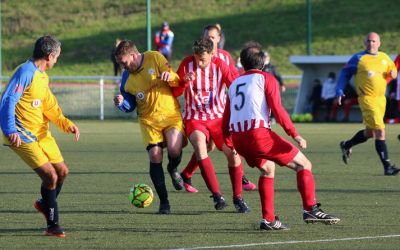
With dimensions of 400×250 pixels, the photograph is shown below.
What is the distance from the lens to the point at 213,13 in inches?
1901

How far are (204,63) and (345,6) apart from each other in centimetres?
3695

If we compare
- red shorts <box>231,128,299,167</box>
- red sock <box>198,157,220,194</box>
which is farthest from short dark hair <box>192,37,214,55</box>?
red shorts <box>231,128,299,167</box>

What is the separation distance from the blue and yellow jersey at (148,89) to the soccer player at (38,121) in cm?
164

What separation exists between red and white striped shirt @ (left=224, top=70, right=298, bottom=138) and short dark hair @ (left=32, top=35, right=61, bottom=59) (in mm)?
1636

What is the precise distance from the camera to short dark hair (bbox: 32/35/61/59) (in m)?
9.12

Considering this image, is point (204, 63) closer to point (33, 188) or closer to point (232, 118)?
point (232, 118)

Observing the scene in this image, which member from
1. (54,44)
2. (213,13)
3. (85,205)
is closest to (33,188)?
(85,205)

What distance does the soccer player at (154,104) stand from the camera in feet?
35.4

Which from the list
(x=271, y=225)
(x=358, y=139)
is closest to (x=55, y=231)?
(x=271, y=225)

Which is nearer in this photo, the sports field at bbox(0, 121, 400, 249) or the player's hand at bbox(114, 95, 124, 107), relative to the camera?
the sports field at bbox(0, 121, 400, 249)

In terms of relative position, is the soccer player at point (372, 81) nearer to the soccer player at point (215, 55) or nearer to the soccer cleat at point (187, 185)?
the soccer player at point (215, 55)

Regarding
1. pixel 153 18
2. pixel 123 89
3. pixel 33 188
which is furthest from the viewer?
pixel 153 18

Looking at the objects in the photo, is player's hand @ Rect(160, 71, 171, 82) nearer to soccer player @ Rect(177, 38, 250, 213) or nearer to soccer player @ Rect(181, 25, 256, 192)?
soccer player @ Rect(177, 38, 250, 213)

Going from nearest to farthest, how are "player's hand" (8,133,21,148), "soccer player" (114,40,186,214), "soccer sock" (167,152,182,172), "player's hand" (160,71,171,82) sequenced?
1. "player's hand" (8,133,21,148)
2. "player's hand" (160,71,171,82)
3. "soccer player" (114,40,186,214)
4. "soccer sock" (167,152,182,172)
